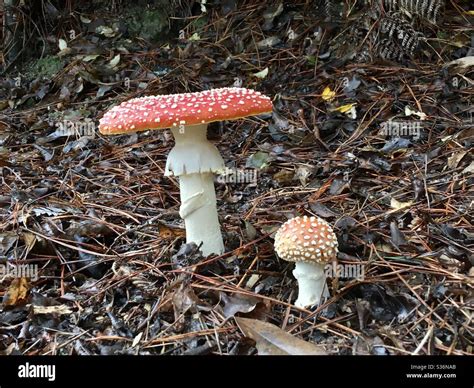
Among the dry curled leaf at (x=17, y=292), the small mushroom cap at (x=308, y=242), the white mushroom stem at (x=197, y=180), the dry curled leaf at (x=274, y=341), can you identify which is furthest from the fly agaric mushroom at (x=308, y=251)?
the dry curled leaf at (x=17, y=292)

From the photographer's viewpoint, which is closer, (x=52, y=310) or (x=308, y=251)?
(x=308, y=251)

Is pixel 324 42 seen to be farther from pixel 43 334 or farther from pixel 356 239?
pixel 43 334

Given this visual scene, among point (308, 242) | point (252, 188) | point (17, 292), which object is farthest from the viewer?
point (252, 188)

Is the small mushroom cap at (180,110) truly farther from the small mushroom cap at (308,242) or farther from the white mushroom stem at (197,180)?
the small mushroom cap at (308,242)

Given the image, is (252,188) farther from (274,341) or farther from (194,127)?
(274,341)

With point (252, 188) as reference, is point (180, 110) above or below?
above

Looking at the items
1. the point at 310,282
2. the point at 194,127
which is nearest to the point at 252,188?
the point at 194,127
